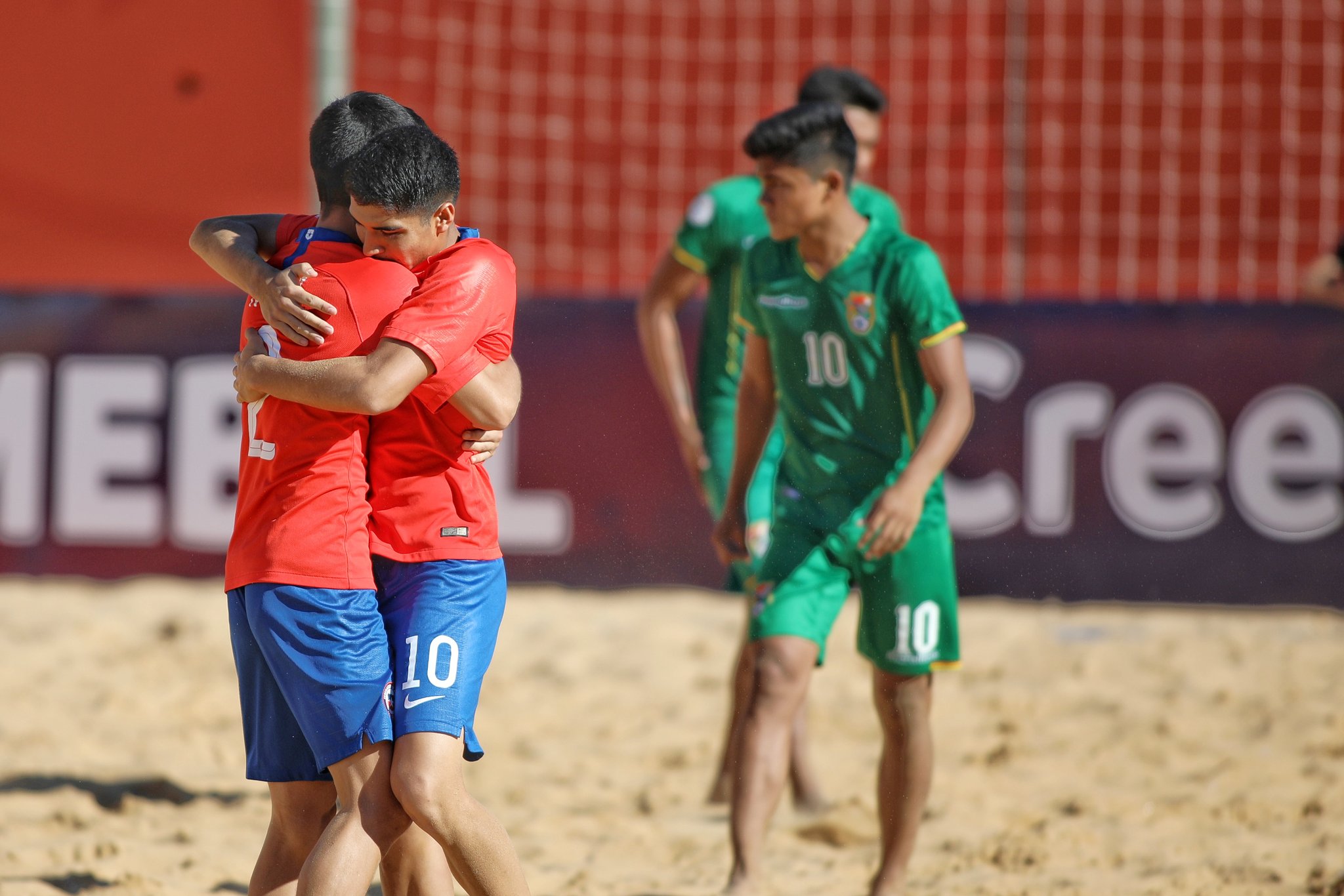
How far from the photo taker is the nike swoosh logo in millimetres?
2283

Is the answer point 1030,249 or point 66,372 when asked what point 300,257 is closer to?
point 66,372

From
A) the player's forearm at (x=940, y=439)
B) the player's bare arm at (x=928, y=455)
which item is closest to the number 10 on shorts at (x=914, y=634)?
the player's bare arm at (x=928, y=455)

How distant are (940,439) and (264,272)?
1490 millimetres

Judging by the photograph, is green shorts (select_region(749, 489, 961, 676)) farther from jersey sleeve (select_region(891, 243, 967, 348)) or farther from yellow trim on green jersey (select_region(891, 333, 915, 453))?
jersey sleeve (select_region(891, 243, 967, 348))

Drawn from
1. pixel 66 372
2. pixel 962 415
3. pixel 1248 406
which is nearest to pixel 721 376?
pixel 962 415

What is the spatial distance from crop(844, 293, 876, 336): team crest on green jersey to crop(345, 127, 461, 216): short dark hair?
1269 millimetres

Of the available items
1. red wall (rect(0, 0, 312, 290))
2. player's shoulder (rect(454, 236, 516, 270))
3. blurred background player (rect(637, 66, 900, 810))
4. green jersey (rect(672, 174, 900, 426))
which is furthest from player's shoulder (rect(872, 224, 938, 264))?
red wall (rect(0, 0, 312, 290))

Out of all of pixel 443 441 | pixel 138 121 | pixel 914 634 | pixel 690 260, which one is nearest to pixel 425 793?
pixel 443 441

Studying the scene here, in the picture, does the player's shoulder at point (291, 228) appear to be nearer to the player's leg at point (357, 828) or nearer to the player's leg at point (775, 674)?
the player's leg at point (357, 828)

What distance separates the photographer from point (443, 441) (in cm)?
240

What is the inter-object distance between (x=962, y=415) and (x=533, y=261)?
6349mm

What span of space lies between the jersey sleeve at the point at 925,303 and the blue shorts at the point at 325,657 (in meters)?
1.44

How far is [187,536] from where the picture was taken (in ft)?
21.6

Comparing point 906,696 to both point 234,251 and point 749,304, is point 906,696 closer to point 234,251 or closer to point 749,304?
point 749,304
